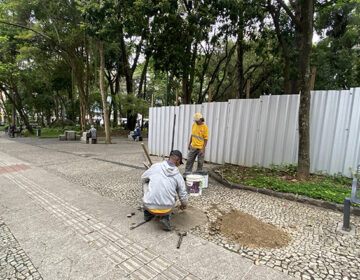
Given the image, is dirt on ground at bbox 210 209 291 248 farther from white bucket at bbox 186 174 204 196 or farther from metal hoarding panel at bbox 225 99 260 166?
metal hoarding panel at bbox 225 99 260 166

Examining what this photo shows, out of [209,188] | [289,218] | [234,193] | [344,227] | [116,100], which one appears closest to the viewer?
[344,227]

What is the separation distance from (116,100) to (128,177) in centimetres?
1504

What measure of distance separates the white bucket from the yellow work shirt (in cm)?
112

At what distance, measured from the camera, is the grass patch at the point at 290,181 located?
13.0 ft

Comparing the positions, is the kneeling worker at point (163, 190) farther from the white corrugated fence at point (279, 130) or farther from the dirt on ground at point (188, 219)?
the white corrugated fence at point (279, 130)

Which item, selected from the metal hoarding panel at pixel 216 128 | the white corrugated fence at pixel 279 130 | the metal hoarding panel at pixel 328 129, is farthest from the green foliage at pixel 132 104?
the metal hoarding panel at pixel 328 129

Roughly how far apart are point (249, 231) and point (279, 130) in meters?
3.72

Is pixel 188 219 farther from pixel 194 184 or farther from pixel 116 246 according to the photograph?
pixel 116 246

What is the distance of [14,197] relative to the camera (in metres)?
4.21

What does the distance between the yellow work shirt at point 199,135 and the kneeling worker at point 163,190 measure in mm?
2185

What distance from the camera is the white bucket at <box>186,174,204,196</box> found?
4301 mm

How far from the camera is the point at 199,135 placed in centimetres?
518

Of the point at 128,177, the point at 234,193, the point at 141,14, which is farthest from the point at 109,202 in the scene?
the point at 141,14

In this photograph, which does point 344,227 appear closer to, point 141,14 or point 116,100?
point 141,14
